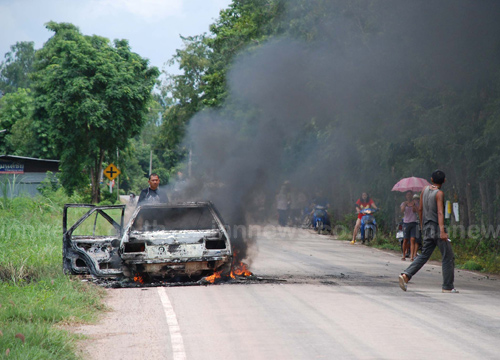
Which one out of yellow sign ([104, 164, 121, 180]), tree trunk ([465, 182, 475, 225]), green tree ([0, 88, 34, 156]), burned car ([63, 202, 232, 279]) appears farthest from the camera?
green tree ([0, 88, 34, 156])

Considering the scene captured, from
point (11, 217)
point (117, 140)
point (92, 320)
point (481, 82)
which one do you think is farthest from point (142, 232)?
point (117, 140)

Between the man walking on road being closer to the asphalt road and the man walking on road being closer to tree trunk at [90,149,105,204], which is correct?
the asphalt road

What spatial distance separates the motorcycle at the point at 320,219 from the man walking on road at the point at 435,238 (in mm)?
16894

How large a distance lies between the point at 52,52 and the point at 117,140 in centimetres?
726

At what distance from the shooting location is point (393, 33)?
46.6 ft

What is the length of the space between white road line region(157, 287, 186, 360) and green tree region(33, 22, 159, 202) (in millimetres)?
29165

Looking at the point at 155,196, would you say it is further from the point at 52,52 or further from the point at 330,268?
the point at 52,52

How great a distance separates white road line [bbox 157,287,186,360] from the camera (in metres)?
6.03

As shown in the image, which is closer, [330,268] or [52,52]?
[330,268]

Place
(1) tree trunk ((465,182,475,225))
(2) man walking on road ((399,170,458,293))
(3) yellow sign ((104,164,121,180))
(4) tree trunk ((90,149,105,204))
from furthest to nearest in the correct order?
1. (4) tree trunk ((90,149,105,204))
2. (3) yellow sign ((104,164,121,180))
3. (1) tree trunk ((465,182,475,225))
4. (2) man walking on road ((399,170,458,293))

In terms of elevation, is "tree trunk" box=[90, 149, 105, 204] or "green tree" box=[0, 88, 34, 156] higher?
"green tree" box=[0, 88, 34, 156]

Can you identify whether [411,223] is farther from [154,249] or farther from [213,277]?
[154,249]

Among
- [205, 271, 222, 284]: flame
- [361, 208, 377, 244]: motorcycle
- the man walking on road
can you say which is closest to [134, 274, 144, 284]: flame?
[205, 271, 222, 284]: flame

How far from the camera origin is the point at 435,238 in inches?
400
